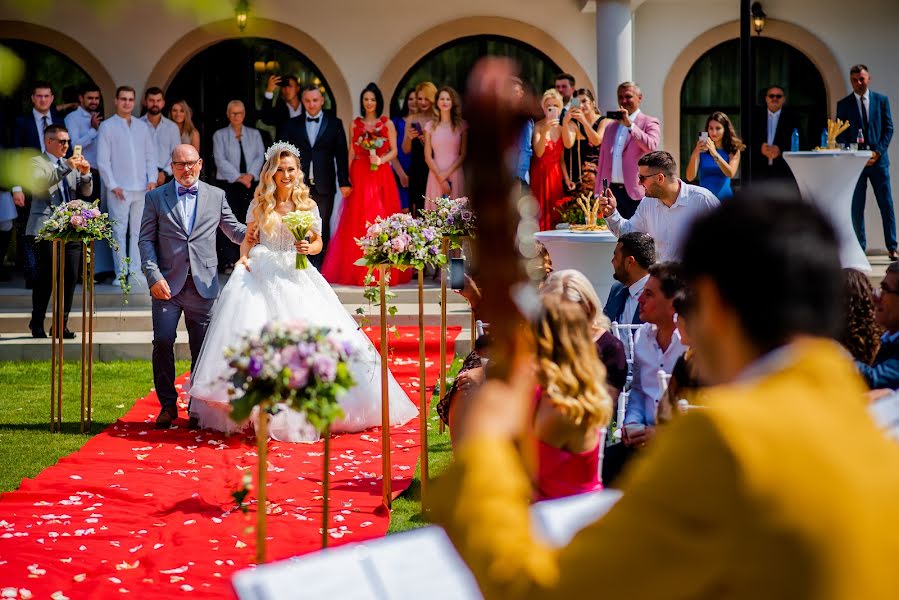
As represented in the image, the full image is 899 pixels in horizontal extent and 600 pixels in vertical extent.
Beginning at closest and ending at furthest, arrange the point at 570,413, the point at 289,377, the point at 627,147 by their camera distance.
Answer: the point at 570,413
the point at 289,377
the point at 627,147

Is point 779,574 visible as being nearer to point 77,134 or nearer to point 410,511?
point 410,511

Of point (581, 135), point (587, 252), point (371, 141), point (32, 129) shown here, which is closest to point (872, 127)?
point (581, 135)

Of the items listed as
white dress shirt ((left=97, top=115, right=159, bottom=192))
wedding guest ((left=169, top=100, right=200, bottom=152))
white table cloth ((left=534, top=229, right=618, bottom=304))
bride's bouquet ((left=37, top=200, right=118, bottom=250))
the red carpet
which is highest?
wedding guest ((left=169, top=100, right=200, bottom=152))

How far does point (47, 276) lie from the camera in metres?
10.4

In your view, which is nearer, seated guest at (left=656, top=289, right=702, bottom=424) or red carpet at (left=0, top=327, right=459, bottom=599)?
seated guest at (left=656, top=289, right=702, bottom=424)

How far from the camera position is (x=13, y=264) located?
14.9 m

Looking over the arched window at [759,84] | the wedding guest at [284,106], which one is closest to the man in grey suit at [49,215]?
the wedding guest at [284,106]

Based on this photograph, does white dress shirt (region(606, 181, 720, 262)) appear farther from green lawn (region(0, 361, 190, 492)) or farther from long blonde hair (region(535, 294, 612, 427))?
long blonde hair (region(535, 294, 612, 427))

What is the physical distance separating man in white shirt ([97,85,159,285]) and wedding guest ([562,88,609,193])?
177 inches

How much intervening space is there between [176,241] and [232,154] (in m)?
4.98

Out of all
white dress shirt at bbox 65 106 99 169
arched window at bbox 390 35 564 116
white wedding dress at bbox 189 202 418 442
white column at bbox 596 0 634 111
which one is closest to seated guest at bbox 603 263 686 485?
white wedding dress at bbox 189 202 418 442

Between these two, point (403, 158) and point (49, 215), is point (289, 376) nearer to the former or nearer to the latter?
point (49, 215)

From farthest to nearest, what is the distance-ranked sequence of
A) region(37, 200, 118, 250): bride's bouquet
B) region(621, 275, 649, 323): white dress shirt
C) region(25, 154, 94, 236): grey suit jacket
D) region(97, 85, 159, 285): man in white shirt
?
region(97, 85, 159, 285): man in white shirt, region(25, 154, 94, 236): grey suit jacket, region(37, 200, 118, 250): bride's bouquet, region(621, 275, 649, 323): white dress shirt

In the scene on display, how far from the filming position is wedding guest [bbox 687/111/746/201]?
10.6 metres
